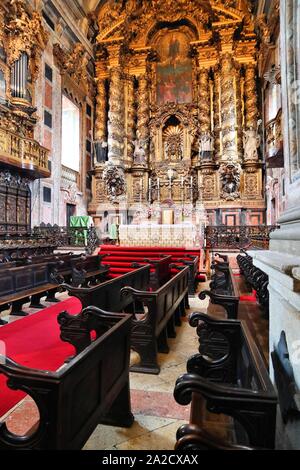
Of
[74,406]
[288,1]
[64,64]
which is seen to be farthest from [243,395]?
[64,64]

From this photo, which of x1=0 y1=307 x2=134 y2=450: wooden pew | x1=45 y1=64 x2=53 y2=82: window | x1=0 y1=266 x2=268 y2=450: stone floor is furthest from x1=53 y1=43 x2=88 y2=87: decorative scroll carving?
x1=0 y1=307 x2=134 y2=450: wooden pew

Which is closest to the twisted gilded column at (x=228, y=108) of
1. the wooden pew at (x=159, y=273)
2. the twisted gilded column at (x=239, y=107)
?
the twisted gilded column at (x=239, y=107)

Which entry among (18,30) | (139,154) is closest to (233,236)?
(139,154)

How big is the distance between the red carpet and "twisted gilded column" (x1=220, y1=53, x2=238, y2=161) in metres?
13.6

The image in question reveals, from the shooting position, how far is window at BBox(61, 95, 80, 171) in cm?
1646

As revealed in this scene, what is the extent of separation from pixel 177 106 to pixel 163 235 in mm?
10011

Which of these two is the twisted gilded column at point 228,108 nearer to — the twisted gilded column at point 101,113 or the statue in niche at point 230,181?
the statue in niche at point 230,181

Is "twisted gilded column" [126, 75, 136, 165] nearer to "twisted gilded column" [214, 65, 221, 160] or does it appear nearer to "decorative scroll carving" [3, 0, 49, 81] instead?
"twisted gilded column" [214, 65, 221, 160]

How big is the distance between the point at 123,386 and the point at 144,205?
14915 mm

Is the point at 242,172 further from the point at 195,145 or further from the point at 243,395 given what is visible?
the point at 243,395

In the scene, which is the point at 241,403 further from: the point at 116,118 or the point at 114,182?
the point at 116,118

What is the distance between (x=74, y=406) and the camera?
5.04 ft

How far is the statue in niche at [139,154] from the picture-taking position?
17.5 metres

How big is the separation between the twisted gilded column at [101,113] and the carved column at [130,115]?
1.47m
